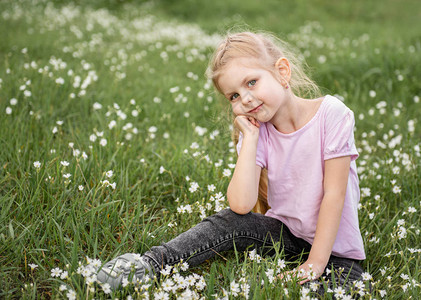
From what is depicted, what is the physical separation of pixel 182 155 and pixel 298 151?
4.39ft

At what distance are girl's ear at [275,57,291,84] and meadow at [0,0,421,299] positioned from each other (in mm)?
546

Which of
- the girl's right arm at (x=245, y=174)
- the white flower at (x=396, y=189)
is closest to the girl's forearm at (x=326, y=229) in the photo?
the girl's right arm at (x=245, y=174)

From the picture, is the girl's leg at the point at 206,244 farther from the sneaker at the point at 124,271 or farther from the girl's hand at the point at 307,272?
the girl's hand at the point at 307,272

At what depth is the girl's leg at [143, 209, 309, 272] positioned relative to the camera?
249 centimetres

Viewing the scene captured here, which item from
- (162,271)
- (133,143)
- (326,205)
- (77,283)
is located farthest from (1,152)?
(326,205)

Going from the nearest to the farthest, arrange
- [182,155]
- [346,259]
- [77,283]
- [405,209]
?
1. [77,283]
2. [346,259]
3. [405,209]
4. [182,155]

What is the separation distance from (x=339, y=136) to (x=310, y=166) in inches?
10.2

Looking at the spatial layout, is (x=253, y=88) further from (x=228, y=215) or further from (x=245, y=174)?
(x=228, y=215)

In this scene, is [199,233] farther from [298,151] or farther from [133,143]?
[133,143]

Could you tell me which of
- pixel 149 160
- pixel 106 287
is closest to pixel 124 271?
pixel 106 287

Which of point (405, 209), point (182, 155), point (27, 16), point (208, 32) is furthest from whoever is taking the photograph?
point (208, 32)

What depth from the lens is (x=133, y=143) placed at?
3.82 m

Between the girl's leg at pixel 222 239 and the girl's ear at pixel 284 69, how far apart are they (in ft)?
2.97

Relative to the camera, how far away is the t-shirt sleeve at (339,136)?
2490 mm
